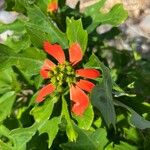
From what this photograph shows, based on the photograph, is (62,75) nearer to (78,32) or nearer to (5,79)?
(78,32)

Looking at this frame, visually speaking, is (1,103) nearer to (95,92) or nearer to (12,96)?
(12,96)

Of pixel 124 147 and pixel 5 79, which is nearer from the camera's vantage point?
pixel 124 147

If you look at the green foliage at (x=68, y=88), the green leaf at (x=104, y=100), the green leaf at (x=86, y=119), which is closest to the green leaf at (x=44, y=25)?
the green foliage at (x=68, y=88)

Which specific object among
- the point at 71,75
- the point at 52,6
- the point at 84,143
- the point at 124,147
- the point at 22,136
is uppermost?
the point at 52,6

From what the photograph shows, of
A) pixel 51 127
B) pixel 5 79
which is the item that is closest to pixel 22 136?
pixel 51 127

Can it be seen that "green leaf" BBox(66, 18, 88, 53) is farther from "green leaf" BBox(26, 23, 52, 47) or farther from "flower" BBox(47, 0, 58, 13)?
"flower" BBox(47, 0, 58, 13)

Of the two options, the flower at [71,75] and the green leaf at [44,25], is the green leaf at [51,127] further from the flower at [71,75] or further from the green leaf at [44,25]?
the green leaf at [44,25]
